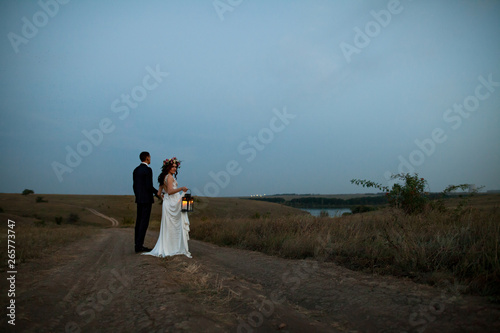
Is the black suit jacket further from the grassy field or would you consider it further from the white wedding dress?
the grassy field

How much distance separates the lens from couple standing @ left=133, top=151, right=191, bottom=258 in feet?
26.4

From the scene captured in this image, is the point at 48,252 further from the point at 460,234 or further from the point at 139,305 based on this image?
the point at 460,234

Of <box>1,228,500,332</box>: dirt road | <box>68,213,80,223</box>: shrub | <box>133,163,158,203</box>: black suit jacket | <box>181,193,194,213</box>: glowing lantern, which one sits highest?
<box>133,163,158,203</box>: black suit jacket

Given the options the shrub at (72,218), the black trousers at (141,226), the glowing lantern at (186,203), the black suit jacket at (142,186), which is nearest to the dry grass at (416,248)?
the glowing lantern at (186,203)

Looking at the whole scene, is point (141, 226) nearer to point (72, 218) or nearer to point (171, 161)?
point (171, 161)

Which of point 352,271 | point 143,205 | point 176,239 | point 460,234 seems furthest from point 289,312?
point 143,205

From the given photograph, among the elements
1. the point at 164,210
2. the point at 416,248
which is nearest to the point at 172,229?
the point at 164,210

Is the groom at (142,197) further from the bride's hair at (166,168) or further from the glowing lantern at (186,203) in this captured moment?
the glowing lantern at (186,203)

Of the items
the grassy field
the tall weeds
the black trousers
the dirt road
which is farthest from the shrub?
the dirt road

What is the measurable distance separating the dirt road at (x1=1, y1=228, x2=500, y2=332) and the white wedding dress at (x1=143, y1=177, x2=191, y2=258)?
2.38 meters

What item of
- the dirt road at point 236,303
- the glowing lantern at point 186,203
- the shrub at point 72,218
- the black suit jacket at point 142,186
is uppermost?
the black suit jacket at point 142,186

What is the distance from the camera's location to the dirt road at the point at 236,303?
292 centimetres

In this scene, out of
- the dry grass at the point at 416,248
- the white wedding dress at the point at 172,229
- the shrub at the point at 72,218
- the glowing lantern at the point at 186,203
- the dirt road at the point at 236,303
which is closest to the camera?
the dirt road at the point at 236,303

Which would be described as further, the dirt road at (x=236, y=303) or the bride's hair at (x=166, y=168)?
the bride's hair at (x=166, y=168)
